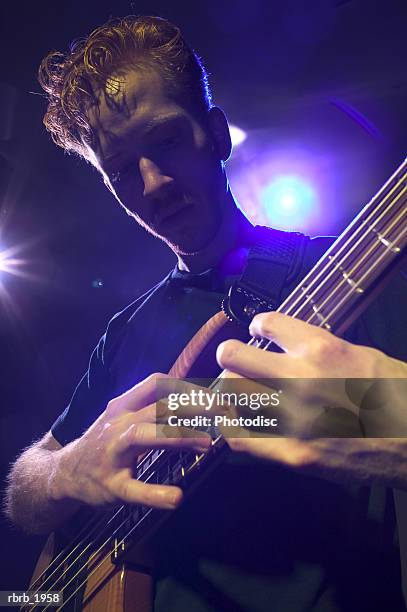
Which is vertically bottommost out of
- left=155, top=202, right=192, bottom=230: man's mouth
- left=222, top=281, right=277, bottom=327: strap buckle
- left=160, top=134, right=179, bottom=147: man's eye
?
left=222, top=281, right=277, bottom=327: strap buckle

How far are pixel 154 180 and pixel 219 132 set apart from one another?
1.18ft

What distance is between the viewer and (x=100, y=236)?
3.12 meters

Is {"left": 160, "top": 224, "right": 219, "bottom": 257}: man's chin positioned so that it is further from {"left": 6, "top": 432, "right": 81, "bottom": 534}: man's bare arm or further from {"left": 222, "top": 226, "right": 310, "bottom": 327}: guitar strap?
{"left": 6, "top": 432, "right": 81, "bottom": 534}: man's bare arm

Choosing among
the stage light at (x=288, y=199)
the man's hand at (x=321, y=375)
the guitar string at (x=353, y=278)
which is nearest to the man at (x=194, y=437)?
the man's hand at (x=321, y=375)

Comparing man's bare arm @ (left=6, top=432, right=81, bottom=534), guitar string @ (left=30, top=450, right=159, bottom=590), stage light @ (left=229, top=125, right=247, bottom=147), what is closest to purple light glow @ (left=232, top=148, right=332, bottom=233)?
stage light @ (left=229, top=125, right=247, bottom=147)

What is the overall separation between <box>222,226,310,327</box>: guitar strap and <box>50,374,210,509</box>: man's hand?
0.92 ft

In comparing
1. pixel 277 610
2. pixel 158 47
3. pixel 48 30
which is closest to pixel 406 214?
pixel 277 610

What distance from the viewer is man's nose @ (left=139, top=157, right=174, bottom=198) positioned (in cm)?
128

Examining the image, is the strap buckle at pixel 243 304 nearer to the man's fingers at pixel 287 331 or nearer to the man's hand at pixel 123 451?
the man's hand at pixel 123 451

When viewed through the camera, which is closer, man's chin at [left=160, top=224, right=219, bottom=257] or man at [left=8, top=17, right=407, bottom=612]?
man at [left=8, top=17, right=407, bottom=612]

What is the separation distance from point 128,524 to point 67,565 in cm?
34

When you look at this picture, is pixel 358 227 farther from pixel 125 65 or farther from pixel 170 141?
pixel 125 65

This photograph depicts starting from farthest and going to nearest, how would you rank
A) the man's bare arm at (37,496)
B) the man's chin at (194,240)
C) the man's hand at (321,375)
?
the man's chin at (194,240)
the man's bare arm at (37,496)
the man's hand at (321,375)

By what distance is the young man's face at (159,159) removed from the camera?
1292mm
